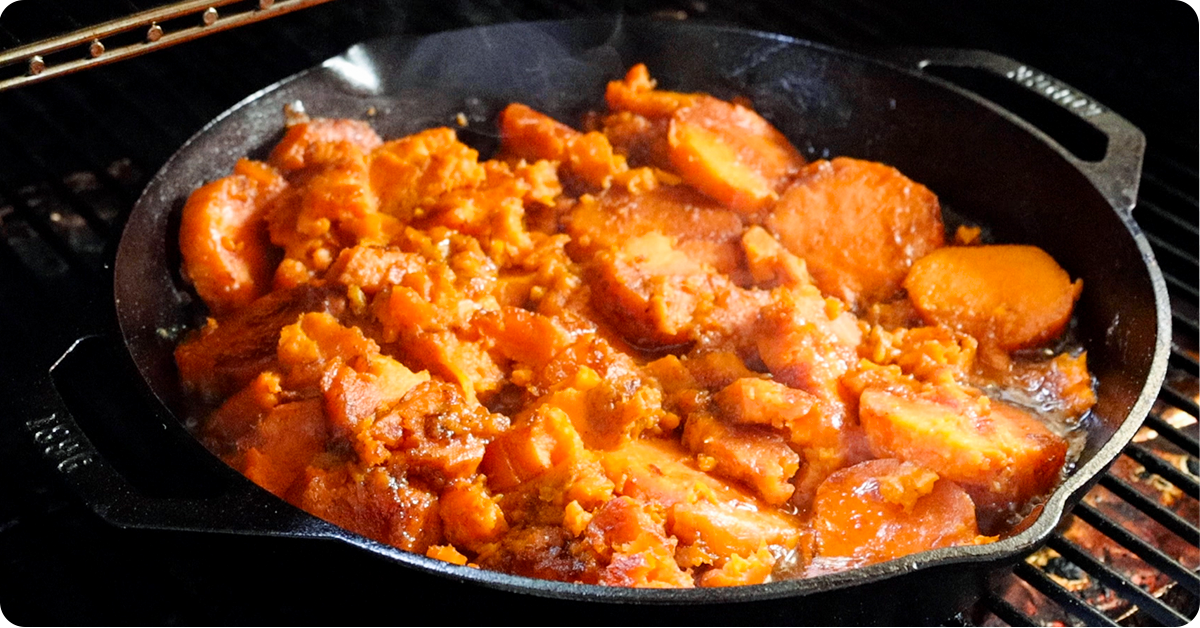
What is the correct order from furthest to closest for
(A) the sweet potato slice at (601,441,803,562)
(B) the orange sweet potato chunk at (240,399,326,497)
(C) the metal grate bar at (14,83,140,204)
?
(C) the metal grate bar at (14,83,140,204), (B) the orange sweet potato chunk at (240,399,326,497), (A) the sweet potato slice at (601,441,803,562)

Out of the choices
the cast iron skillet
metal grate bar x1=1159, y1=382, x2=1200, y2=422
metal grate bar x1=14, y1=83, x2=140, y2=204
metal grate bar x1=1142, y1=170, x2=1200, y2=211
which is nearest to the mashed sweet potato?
the cast iron skillet

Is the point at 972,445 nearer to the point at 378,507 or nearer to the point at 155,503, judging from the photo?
the point at 378,507

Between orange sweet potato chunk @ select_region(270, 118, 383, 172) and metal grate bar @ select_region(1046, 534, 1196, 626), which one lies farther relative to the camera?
orange sweet potato chunk @ select_region(270, 118, 383, 172)

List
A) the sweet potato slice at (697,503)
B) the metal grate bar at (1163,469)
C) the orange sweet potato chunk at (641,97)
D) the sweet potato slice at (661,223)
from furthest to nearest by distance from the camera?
1. the orange sweet potato chunk at (641,97)
2. the sweet potato slice at (661,223)
3. the metal grate bar at (1163,469)
4. the sweet potato slice at (697,503)

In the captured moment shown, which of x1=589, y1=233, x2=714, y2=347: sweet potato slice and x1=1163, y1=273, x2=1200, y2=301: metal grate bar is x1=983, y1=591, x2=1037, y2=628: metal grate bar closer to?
x1=589, y1=233, x2=714, y2=347: sweet potato slice

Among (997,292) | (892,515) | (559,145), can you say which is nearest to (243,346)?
(559,145)

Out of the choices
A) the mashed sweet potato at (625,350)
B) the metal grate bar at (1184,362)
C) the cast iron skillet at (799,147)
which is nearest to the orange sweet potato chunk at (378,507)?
the mashed sweet potato at (625,350)

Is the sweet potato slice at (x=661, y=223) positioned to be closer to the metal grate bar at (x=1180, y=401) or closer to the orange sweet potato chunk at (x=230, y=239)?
the orange sweet potato chunk at (x=230, y=239)

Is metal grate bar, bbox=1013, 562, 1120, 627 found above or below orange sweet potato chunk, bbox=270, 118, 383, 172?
below
